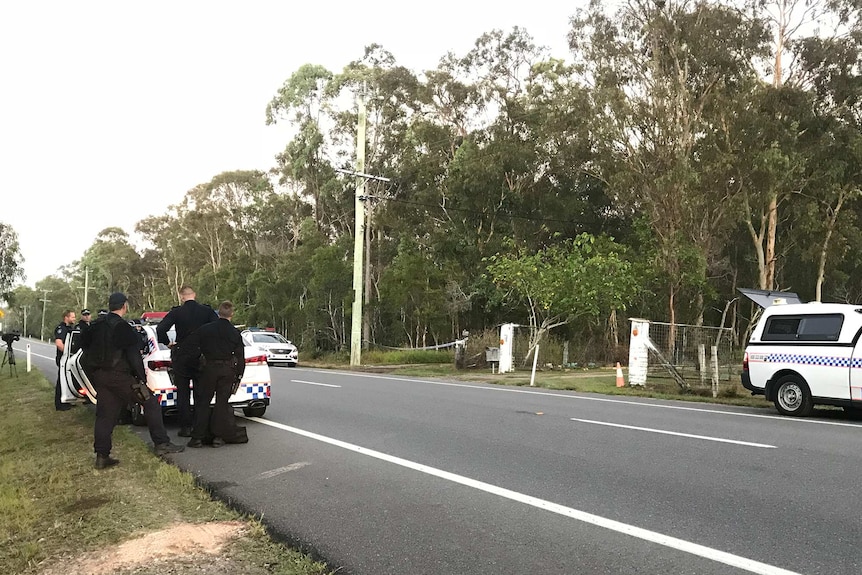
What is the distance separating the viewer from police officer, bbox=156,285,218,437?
27.3ft

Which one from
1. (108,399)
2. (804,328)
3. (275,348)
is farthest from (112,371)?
(275,348)

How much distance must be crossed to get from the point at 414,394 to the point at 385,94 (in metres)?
29.7

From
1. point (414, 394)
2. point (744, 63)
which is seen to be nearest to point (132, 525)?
point (414, 394)

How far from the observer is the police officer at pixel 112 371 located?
6.98 m

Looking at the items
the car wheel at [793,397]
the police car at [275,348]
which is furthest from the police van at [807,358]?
the police car at [275,348]

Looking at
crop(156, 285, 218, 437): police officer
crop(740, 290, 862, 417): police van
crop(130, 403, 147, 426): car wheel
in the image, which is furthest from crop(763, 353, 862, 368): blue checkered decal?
crop(130, 403, 147, 426): car wheel

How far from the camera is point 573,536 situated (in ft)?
15.5

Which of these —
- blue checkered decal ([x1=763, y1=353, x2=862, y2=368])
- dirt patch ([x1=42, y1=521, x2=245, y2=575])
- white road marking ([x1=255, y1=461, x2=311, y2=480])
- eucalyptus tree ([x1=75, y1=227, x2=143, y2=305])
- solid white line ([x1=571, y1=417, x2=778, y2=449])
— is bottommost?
dirt patch ([x1=42, y1=521, x2=245, y2=575])

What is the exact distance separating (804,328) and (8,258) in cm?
4894

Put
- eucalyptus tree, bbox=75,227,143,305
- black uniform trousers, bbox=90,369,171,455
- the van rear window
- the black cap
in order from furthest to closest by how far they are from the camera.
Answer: eucalyptus tree, bbox=75,227,143,305, the van rear window, the black cap, black uniform trousers, bbox=90,369,171,455

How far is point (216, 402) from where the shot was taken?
8.12 meters

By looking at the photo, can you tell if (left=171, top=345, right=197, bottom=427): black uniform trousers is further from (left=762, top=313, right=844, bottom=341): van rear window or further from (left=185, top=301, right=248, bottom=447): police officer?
(left=762, top=313, right=844, bottom=341): van rear window

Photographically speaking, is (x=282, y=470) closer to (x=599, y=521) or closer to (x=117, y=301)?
(x=117, y=301)

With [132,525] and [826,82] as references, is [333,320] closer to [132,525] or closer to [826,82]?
[826,82]
